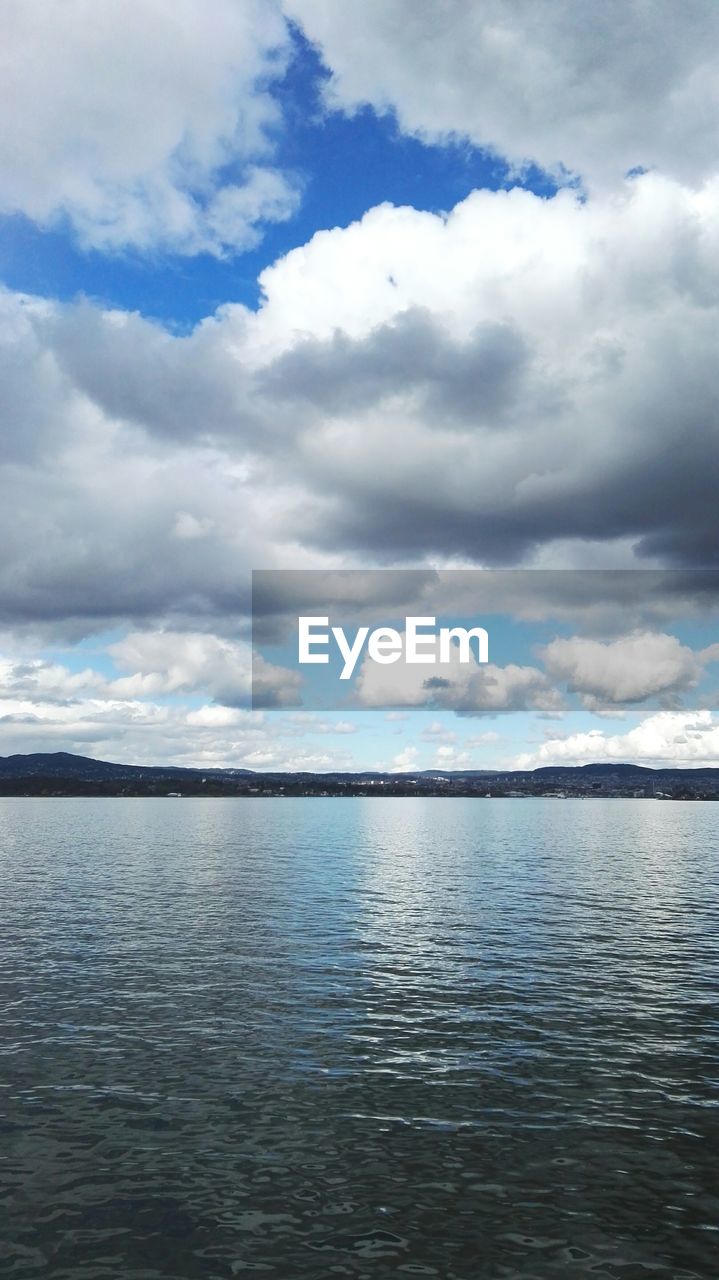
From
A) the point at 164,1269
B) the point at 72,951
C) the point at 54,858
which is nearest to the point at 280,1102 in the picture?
the point at 164,1269

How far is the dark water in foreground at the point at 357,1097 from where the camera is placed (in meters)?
24.6

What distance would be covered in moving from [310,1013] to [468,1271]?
25.2 meters

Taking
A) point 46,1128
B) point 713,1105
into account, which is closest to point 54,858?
point 46,1128

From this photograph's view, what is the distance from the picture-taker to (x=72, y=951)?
6359cm

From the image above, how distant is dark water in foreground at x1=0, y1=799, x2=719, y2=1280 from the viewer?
80.7 feet

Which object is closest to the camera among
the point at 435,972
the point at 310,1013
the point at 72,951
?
the point at 310,1013

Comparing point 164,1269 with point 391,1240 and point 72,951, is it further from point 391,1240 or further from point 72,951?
point 72,951

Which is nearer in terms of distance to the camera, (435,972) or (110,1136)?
(110,1136)

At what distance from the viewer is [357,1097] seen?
35438mm

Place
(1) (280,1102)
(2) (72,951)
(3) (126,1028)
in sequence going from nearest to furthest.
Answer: (1) (280,1102) → (3) (126,1028) → (2) (72,951)

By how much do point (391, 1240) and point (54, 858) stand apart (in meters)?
135

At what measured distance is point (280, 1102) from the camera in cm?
3472

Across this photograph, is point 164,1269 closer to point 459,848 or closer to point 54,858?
point 54,858

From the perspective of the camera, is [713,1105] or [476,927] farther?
[476,927]
